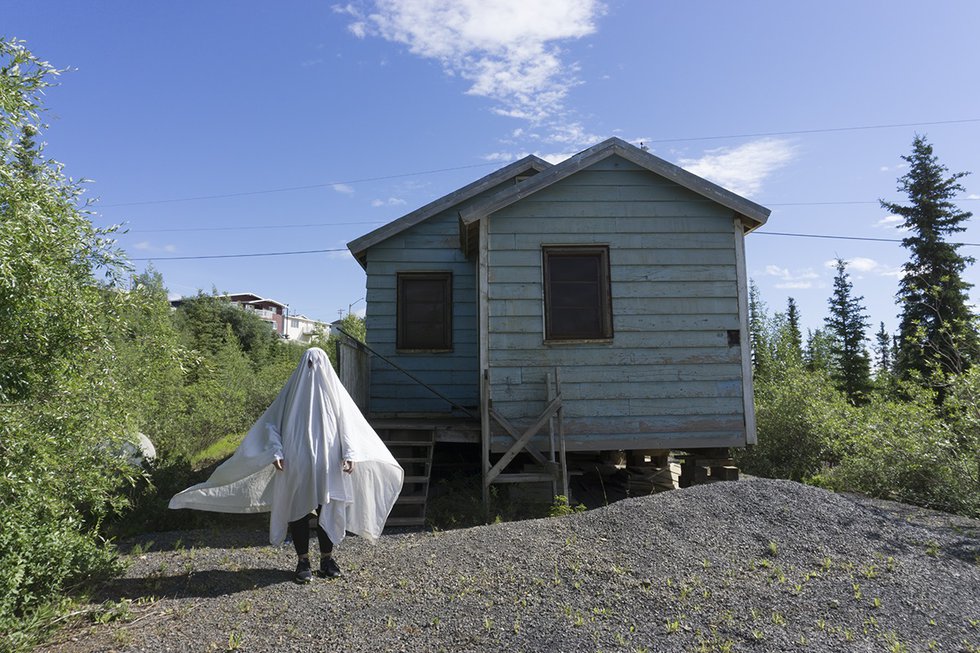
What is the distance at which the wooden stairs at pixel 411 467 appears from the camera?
774 centimetres

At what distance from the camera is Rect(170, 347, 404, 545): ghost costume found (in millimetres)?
5094

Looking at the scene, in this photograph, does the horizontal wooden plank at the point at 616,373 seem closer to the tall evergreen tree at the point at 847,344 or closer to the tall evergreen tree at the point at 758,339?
the tall evergreen tree at the point at 758,339

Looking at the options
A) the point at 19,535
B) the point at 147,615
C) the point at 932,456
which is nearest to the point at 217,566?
the point at 147,615

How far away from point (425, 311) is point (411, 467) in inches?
128

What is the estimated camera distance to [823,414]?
11.7 m

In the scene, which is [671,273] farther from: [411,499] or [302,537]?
[302,537]

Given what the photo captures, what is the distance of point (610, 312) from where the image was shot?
28.5 feet

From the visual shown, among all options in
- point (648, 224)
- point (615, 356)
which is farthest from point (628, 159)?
point (615, 356)

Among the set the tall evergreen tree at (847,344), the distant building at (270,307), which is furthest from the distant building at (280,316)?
the tall evergreen tree at (847,344)

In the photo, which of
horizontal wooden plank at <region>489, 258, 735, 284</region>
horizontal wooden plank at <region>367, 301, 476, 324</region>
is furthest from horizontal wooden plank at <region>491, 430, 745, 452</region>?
horizontal wooden plank at <region>367, 301, 476, 324</region>

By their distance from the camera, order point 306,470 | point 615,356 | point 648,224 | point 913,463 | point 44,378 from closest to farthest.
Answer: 1. point 44,378
2. point 306,470
3. point 913,463
4. point 615,356
5. point 648,224

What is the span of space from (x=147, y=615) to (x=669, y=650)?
3.67 m

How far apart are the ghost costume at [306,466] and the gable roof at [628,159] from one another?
159 inches

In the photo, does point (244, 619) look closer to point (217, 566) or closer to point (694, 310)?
point (217, 566)
